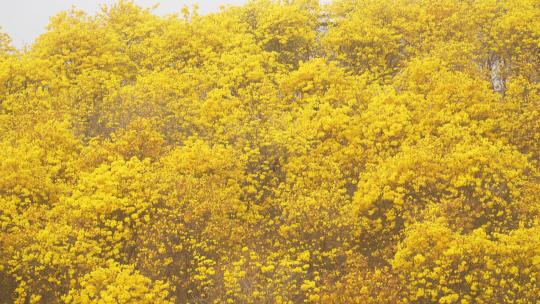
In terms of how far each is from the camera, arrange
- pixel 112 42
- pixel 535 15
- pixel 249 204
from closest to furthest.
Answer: pixel 249 204 → pixel 535 15 → pixel 112 42

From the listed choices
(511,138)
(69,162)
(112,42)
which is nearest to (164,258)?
(69,162)

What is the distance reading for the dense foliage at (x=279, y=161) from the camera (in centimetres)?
2583

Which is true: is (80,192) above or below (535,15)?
below

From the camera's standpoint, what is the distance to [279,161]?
3844 centimetres

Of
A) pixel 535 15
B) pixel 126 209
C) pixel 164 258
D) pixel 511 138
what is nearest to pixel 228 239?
pixel 164 258

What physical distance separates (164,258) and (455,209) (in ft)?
44.5

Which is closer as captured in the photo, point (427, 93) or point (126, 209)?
point (126, 209)

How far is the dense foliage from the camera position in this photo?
25.8 m

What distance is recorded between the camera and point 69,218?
30.2 meters

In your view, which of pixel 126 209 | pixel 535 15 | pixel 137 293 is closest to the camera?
pixel 137 293

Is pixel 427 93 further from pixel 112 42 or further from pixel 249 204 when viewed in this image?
pixel 112 42

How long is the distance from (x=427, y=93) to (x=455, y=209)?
1642cm

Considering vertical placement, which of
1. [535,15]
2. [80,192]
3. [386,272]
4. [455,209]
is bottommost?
[386,272]

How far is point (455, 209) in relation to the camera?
29.0 meters
